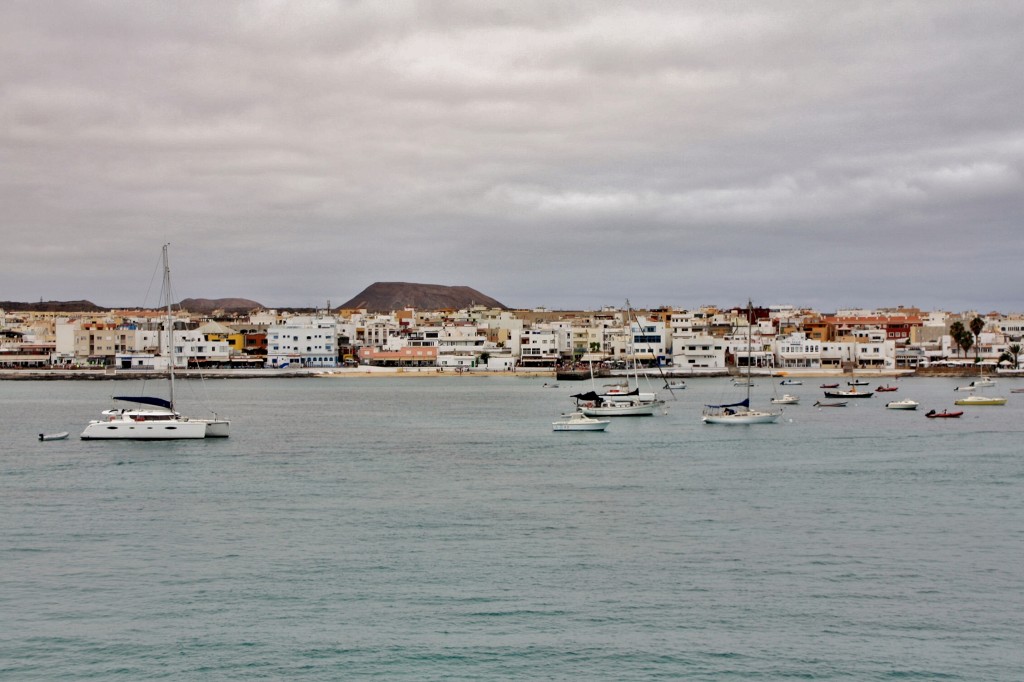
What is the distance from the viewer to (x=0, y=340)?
438ft

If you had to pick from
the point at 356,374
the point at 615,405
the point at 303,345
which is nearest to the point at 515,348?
the point at 356,374

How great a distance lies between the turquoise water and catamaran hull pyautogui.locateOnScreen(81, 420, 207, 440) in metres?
2.24

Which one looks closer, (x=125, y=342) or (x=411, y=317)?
(x=125, y=342)

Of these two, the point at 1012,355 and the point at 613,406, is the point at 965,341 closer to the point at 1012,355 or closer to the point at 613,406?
the point at 1012,355

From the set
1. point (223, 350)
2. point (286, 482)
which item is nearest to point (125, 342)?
point (223, 350)

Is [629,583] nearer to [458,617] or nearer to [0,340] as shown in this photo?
[458,617]

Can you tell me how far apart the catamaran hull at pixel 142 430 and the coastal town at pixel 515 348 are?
71.7 m

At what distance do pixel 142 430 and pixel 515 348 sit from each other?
88.6m

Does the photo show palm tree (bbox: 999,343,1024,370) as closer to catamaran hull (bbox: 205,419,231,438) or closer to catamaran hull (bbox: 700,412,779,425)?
catamaran hull (bbox: 700,412,779,425)

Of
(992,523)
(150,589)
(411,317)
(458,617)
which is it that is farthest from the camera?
(411,317)

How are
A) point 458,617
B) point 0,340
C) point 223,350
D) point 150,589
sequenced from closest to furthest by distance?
point 458,617 → point 150,589 → point 223,350 → point 0,340

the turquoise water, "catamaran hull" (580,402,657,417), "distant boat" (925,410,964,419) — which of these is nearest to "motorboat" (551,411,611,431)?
"catamaran hull" (580,402,657,417)

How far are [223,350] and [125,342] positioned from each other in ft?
41.4

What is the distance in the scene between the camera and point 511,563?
1873 centimetres
